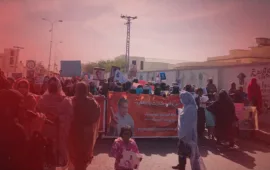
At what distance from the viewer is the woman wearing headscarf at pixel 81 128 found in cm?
507

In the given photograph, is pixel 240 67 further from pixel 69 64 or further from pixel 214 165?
pixel 214 165

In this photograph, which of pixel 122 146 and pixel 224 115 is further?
pixel 224 115

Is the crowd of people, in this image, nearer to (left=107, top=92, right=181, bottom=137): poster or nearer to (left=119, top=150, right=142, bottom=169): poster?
(left=119, top=150, right=142, bottom=169): poster

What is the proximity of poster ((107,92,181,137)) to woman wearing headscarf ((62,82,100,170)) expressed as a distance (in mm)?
4268

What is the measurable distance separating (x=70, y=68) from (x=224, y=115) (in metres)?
9.48

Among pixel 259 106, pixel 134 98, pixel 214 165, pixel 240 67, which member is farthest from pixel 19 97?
pixel 240 67

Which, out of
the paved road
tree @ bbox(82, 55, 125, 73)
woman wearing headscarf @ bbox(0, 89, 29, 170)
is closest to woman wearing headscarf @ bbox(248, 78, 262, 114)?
the paved road

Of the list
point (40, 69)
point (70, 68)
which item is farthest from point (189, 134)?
point (40, 69)

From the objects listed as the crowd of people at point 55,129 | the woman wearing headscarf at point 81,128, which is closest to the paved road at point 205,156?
the crowd of people at point 55,129

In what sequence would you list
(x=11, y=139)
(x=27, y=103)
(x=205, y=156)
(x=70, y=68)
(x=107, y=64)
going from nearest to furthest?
1. (x=11, y=139)
2. (x=27, y=103)
3. (x=205, y=156)
4. (x=70, y=68)
5. (x=107, y=64)

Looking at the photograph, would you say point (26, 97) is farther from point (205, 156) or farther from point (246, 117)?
point (246, 117)

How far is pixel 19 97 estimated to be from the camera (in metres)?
3.73

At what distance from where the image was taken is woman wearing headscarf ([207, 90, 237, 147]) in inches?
369

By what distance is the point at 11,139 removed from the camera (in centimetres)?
345
